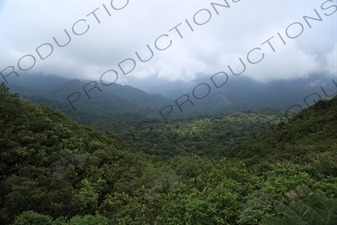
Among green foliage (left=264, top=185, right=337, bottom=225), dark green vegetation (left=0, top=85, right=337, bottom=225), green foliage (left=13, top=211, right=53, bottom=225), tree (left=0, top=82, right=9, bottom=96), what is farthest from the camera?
tree (left=0, top=82, right=9, bottom=96)

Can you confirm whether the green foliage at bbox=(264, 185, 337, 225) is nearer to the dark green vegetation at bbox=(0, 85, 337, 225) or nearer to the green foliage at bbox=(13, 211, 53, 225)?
the dark green vegetation at bbox=(0, 85, 337, 225)

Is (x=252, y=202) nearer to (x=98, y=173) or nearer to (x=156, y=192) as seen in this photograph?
(x=156, y=192)

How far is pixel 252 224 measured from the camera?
14.4 feet

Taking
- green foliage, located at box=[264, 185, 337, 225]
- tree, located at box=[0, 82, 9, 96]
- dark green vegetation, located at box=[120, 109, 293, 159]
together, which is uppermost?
tree, located at box=[0, 82, 9, 96]

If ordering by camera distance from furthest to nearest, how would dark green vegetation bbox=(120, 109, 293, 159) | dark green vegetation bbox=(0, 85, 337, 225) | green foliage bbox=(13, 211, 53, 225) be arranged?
dark green vegetation bbox=(120, 109, 293, 159) < green foliage bbox=(13, 211, 53, 225) < dark green vegetation bbox=(0, 85, 337, 225)

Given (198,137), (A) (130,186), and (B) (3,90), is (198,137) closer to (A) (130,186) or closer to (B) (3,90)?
(B) (3,90)

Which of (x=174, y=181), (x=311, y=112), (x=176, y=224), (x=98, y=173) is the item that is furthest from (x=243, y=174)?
(x=311, y=112)

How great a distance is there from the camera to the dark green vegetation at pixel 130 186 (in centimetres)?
478

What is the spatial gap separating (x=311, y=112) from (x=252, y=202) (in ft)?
99.6

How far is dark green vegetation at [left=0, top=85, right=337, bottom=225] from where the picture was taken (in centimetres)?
478

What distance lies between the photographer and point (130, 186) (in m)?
8.61

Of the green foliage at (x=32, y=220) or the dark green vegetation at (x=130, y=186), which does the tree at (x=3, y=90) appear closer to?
the dark green vegetation at (x=130, y=186)

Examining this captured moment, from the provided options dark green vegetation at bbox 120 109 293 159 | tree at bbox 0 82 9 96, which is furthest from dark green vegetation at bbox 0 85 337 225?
dark green vegetation at bbox 120 109 293 159

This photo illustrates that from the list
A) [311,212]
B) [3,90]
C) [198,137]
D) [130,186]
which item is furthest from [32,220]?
[198,137]
